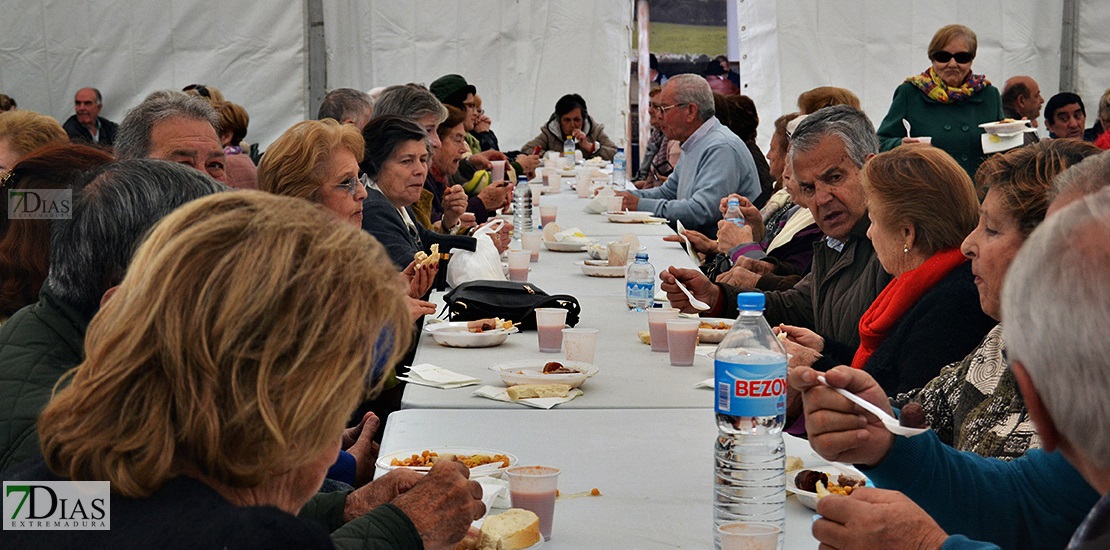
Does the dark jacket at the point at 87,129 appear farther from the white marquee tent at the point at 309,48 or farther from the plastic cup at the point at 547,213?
the plastic cup at the point at 547,213

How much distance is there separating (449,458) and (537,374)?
71cm

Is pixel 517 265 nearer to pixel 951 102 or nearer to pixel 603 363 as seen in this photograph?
pixel 603 363

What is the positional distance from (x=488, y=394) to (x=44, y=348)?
114 centimetres

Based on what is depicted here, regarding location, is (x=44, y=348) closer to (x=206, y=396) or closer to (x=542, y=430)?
(x=206, y=396)

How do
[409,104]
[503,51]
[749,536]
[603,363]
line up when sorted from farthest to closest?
[503,51] → [409,104] → [603,363] → [749,536]

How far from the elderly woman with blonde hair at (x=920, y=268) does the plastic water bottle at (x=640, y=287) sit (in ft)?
3.30

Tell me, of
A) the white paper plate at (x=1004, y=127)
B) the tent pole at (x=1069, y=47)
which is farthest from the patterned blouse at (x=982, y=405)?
the tent pole at (x=1069, y=47)

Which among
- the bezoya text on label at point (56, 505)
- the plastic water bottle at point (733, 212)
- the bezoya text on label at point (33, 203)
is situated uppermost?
the bezoya text on label at point (33, 203)

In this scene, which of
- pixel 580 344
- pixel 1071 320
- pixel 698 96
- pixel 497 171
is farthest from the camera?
pixel 497 171

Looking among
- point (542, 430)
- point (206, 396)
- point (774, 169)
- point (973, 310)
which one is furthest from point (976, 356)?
point (774, 169)

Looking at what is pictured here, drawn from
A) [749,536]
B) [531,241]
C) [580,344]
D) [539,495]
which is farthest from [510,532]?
[531,241]

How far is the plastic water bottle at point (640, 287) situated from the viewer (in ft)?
12.3

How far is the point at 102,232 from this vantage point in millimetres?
1646

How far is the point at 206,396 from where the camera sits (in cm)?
106
